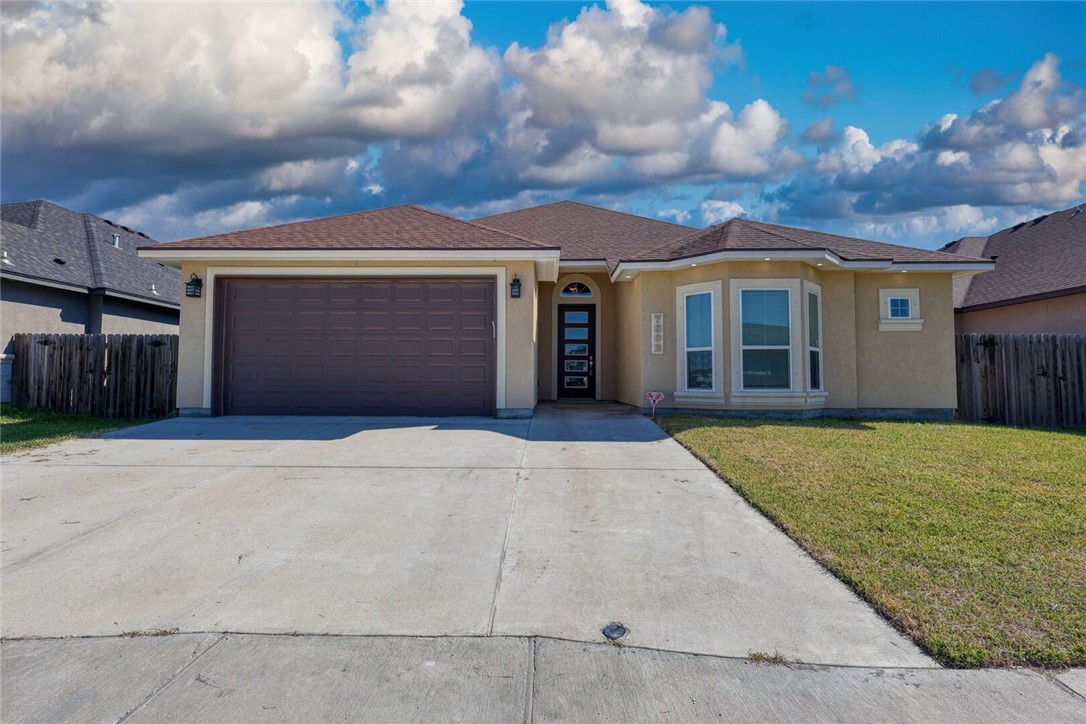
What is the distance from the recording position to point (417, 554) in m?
3.79

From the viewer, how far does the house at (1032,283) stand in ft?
43.0

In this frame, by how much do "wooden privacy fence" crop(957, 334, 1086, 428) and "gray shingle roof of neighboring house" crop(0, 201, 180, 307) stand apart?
19.6 m

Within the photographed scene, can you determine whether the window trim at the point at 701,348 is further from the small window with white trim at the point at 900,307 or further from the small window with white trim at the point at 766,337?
the small window with white trim at the point at 900,307

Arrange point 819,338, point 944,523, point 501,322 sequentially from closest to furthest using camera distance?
1. point 944,523
2. point 501,322
3. point 819,338

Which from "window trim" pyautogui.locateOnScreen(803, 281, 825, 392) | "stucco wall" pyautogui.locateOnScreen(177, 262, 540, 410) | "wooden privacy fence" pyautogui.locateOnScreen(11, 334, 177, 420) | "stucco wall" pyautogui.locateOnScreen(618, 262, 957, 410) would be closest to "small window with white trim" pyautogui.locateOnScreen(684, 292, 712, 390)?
"stucco wall" pyautogui.locateOnScreen(618, 262, 957, 410)

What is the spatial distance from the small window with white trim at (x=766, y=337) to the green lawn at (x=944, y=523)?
1.79 m

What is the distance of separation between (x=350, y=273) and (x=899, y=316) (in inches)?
395

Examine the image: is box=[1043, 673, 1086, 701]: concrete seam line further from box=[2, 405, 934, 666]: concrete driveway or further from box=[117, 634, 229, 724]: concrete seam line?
box=[117, 634, 229, 724]: concrete seam line

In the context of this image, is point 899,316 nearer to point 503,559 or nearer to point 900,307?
point 900,307

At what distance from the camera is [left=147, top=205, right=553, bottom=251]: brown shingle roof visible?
9.90 m

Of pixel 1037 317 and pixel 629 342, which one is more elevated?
pixel 1037 317

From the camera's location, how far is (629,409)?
1152 cm

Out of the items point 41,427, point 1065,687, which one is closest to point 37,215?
point 41,427

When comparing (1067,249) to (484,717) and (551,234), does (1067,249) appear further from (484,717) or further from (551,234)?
(484,717)
